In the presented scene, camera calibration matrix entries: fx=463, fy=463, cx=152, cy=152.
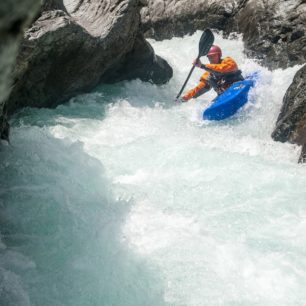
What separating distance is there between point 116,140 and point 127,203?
7.33 feet

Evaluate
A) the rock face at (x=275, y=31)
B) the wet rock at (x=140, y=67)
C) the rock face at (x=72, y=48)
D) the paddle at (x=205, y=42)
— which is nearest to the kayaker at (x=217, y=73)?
the paddle at (x=205, y=42)

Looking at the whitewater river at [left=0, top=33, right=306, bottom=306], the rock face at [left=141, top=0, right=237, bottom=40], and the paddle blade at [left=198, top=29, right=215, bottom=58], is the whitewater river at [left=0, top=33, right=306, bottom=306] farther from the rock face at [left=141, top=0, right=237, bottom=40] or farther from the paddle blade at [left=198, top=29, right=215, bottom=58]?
the rock face at [left=141, top=0, right=237, bottom=40]

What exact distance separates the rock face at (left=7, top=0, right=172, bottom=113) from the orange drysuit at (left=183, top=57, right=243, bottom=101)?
1567 mm

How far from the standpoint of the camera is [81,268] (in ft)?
13.8

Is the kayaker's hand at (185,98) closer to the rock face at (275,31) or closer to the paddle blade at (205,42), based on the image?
the paddle blade at (205,42)

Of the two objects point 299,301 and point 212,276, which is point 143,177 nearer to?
Answer: point 212,276

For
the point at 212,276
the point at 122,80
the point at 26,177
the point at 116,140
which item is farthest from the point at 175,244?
the point at 122,80

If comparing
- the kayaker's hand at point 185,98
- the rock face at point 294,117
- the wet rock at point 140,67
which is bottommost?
the kayaker's hand at point 185,98

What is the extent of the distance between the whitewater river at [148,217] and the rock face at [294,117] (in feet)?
0.82

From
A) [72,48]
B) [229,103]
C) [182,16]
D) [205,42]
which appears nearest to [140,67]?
[205,42]

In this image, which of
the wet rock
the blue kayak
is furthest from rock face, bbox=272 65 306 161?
the wet rock

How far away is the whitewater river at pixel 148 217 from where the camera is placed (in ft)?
13.2

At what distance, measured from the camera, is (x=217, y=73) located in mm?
8875

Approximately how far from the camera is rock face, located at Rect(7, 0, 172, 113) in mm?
7688
